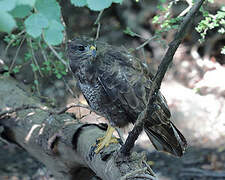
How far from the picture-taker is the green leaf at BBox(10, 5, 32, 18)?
135 cm

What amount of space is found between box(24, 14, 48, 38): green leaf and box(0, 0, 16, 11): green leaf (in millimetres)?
165

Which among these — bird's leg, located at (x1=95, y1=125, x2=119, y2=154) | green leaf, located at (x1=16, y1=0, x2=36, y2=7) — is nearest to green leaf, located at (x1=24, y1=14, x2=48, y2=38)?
green leaf, located at (x1=16, y1=0, x2=36, y2=7)

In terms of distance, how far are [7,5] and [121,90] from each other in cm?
159

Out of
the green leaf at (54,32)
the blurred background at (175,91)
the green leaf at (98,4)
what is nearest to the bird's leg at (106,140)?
the blurred background at (175,91)

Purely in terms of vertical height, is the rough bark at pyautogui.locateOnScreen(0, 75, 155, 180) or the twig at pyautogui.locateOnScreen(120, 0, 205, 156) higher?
the twig at pyautogui.locateOnScreen(120, 0, 205, 156)

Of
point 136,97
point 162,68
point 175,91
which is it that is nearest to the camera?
point 162,68

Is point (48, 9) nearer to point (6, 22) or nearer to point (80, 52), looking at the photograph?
point (6, 22)

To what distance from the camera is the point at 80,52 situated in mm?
3119

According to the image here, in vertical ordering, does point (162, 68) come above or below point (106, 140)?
above

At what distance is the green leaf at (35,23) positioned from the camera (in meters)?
1.45

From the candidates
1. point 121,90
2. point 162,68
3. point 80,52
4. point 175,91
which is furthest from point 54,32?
point 175,91

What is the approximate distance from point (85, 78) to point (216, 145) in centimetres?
277

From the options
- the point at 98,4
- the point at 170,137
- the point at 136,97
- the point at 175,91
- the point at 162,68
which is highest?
the point at 98,4

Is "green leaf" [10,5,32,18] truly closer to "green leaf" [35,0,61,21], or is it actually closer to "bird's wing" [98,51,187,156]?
"green leaf" [35,0,61,21]
